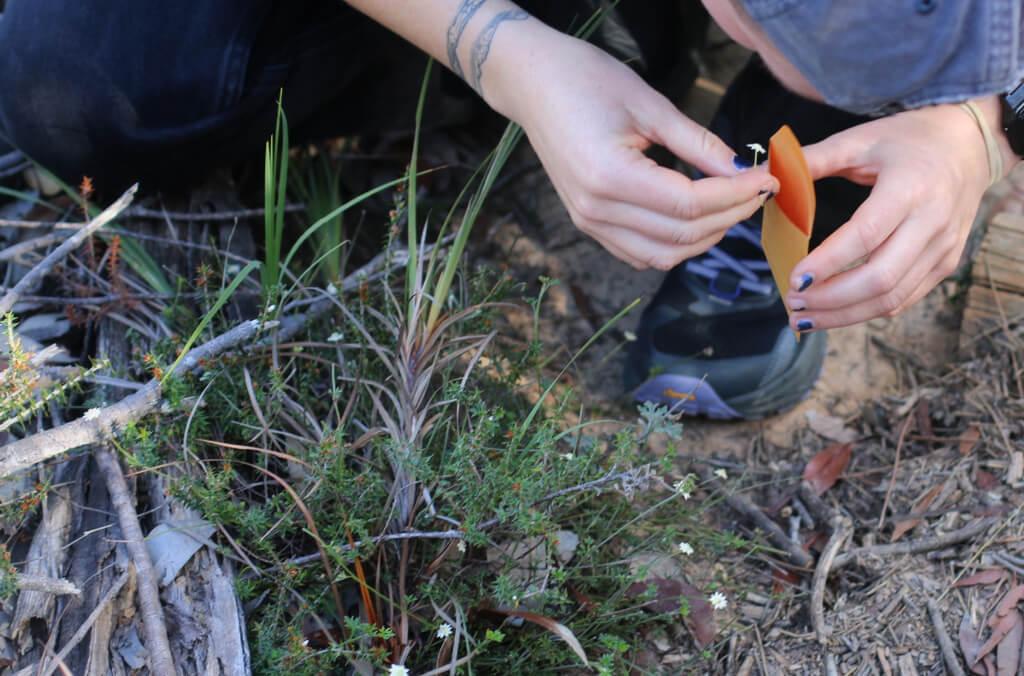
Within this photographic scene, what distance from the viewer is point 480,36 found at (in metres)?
1.33

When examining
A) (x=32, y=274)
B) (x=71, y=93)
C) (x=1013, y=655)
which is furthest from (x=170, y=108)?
(x=1013, y=655)

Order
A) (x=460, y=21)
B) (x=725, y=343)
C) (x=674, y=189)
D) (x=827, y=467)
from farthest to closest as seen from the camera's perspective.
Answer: (x=725, y=343) → (x=827, y=467) → (x=460, y=21) → (x=674, y=189)

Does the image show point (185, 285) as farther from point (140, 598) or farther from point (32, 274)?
point (140, 598)

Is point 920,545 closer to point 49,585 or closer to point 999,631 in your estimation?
point 999,631

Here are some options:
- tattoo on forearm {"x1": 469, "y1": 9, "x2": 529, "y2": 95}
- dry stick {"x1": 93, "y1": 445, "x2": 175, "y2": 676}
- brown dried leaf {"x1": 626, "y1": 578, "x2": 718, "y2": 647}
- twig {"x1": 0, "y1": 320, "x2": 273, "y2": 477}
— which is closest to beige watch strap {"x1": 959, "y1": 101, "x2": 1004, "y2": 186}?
tattoo on forearm {"x1": 469, "y1": 9, "x2": 529, "y2": 95}

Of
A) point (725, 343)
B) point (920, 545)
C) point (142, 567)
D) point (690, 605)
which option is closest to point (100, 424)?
point (142, 567)

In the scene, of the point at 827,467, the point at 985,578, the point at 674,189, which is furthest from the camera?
the point at 827,467

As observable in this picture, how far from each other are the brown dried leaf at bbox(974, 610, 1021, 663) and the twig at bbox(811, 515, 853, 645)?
0.22 meters

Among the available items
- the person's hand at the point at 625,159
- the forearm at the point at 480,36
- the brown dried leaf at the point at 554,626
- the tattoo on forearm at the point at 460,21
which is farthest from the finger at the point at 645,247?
the brown dried leaf at the point at 554,626

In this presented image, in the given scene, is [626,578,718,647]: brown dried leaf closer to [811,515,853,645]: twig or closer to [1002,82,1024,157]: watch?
[811,515,853,645]: twig

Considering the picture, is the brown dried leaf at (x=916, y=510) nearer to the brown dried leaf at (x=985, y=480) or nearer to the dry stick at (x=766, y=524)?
the brown dried leaf at (x=985, y=480)

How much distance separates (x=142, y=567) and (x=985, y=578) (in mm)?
1302

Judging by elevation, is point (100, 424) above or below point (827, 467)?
above

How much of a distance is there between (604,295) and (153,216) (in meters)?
1.01
